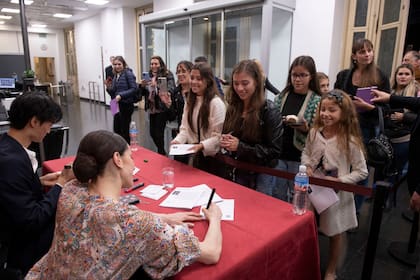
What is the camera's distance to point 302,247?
1362mm

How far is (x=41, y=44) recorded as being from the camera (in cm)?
1388

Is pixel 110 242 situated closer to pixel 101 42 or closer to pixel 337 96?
pixel 337 96

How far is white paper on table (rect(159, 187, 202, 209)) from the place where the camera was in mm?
1503

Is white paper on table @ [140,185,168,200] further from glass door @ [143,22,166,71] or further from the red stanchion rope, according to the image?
glass door @ [143,22,166,71]

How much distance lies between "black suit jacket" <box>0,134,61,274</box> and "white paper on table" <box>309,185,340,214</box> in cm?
141

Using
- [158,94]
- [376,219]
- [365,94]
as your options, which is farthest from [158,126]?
[376,219]

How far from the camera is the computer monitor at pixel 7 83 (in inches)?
191

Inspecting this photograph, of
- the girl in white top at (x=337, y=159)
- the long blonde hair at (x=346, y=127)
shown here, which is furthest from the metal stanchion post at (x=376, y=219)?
the long blonde hair at (x=346, y=127)

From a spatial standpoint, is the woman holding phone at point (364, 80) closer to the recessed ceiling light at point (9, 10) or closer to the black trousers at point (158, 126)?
the black trousers at point (158, 126)

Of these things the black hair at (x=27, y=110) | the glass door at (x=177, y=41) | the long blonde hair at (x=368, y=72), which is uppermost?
the glass door at (x=177, y=41)

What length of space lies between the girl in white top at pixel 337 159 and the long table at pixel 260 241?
1.52ft

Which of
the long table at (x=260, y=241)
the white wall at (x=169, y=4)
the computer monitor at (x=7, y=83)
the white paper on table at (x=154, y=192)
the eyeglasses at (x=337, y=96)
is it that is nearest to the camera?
the long table at (x=260, y=241)

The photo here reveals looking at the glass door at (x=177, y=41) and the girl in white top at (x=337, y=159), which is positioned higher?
the glass door at (x=177, y=41)

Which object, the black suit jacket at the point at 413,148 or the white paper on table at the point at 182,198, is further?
the black suit jacket at the point at 413,148
